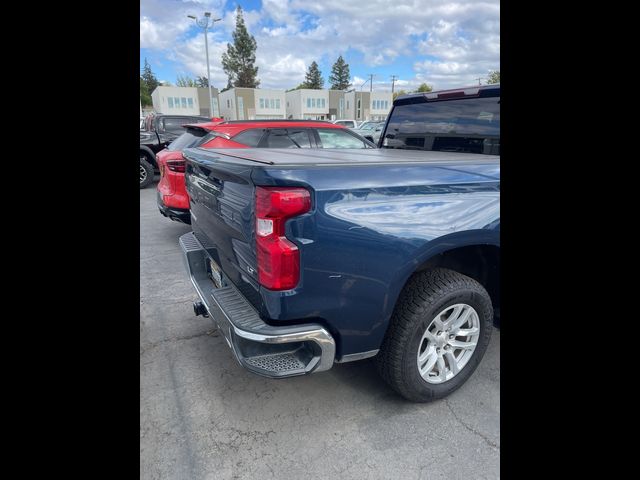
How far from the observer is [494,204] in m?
2.37

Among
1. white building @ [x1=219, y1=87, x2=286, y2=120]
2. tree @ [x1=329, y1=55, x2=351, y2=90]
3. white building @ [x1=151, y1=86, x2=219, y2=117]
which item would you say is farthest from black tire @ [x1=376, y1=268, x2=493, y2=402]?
tree @ [x1=329, y1=55, x2=351, y2=90]

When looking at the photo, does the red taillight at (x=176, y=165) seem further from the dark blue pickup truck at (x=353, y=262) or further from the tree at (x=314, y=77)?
the tree at (x=314, y=77)

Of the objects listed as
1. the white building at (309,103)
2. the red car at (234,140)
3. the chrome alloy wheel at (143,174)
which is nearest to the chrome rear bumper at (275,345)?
the red car at (234,140)

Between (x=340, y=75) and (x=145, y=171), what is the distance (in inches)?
3135

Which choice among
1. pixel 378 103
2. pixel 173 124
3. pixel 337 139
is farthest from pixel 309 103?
pixel 337 139

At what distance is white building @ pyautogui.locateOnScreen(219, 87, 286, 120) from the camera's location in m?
52.7

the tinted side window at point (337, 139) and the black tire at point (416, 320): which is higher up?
the tinted side window at point (337, 139)

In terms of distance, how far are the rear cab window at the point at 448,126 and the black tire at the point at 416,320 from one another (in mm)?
1504

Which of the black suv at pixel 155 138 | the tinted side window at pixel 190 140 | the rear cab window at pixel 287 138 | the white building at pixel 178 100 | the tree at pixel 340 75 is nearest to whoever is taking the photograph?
the tinted side window at pixel 190 140

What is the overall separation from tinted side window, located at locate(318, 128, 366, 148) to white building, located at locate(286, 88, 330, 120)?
55.2m

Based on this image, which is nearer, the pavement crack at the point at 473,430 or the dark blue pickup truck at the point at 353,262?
the dark blue pickup truck at the point at 353,262

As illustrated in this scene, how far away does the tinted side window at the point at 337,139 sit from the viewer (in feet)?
22.3
